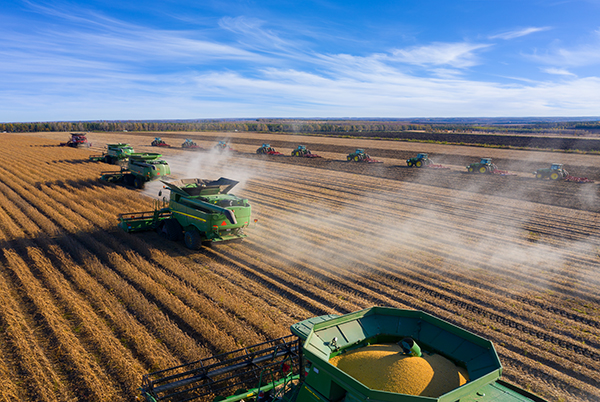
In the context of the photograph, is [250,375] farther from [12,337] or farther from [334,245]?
[334,245]

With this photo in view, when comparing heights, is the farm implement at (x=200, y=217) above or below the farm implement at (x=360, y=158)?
below

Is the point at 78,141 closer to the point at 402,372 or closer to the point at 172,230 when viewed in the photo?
the point at 172,230

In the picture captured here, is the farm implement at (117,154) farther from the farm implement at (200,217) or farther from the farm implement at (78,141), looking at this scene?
the farm implement at (78,141)

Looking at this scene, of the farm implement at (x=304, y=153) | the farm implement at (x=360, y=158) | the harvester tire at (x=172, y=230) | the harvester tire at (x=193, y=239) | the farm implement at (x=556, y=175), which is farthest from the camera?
the farm implement at (x=304, y=153)

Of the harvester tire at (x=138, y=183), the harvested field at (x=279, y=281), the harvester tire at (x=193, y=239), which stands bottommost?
the harvested field at (x=279, y=281)

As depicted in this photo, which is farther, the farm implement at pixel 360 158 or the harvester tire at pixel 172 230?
the farm implement at pixel 360 158

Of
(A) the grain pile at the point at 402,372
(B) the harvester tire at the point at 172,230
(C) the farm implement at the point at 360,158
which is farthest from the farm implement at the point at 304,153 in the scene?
(A) the grain pile at the point at 402,372
